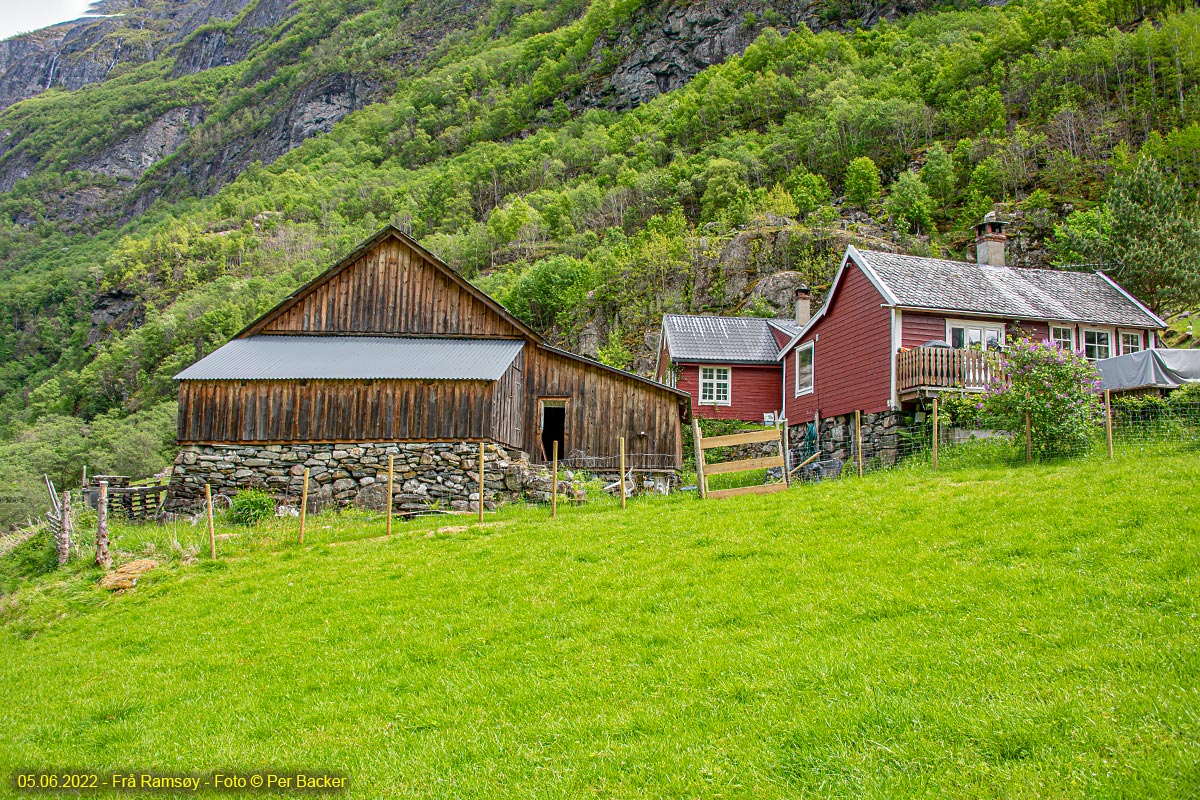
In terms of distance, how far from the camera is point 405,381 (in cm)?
2262

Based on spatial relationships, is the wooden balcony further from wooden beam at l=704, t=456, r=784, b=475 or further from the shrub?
the shrub

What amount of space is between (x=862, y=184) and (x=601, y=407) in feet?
138

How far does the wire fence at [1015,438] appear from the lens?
15.8 m

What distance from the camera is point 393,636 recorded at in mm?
9297

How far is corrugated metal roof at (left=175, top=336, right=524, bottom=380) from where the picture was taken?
22688mm

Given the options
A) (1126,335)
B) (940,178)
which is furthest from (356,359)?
(940,178)

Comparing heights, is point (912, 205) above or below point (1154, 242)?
above

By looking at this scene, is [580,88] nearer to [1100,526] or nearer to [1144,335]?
[1144,335]

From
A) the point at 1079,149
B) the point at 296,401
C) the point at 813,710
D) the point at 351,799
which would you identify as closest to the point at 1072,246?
the point at 1079,149

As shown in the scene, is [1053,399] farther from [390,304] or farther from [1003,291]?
[390,304]

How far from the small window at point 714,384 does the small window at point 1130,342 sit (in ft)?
45.5

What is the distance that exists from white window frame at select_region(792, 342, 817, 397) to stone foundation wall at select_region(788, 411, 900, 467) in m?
1.68

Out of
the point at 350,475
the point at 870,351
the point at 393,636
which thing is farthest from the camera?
the point at 870,351

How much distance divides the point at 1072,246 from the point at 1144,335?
1599 centimetres
